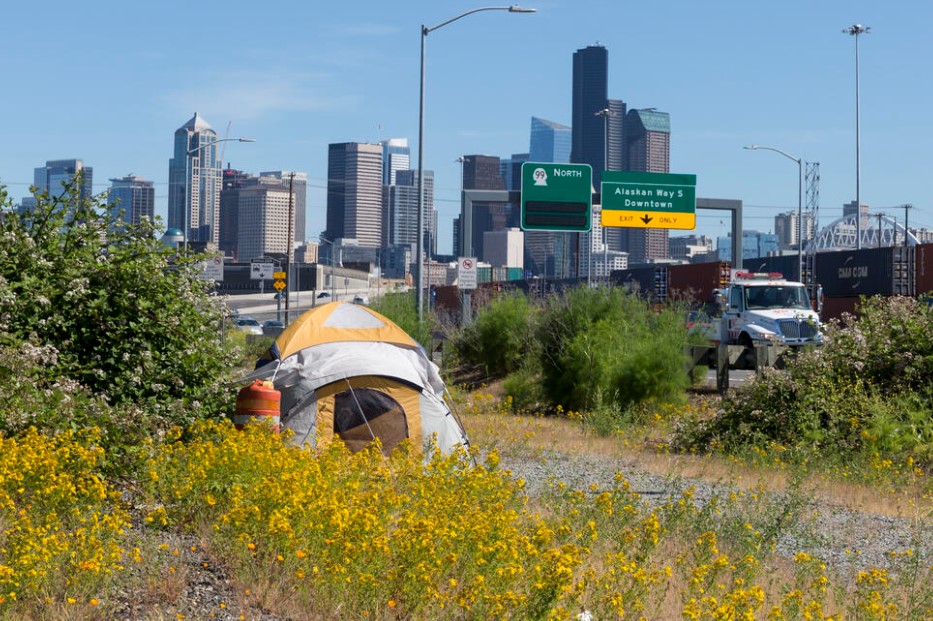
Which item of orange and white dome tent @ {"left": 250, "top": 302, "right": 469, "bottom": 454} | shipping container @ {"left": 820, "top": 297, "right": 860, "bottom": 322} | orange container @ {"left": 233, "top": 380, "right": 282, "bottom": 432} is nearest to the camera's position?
orange container @ {"left": 233, "top": 380, "right": 282, "bottom": 432}

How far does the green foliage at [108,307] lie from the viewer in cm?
1177

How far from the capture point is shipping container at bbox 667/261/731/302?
154 feet

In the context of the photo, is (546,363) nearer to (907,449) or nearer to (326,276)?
(907,449)

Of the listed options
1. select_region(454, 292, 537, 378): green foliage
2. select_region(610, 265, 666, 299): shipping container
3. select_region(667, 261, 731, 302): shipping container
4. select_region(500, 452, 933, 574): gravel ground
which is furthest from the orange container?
select_region(610, 265, 666, 299): shipping container

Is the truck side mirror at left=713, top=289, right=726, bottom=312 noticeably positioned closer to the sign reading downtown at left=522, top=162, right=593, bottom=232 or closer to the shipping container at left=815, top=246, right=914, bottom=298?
the sign reading downtown at left=522, top=162, right=593, bottom=232

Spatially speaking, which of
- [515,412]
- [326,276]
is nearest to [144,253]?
[515,412]

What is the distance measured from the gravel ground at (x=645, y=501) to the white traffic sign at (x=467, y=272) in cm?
1691

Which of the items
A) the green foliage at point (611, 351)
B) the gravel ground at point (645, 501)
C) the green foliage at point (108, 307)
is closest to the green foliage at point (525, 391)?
the green foliage at point (611, 351)

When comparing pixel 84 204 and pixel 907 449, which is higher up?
pixel 84 204

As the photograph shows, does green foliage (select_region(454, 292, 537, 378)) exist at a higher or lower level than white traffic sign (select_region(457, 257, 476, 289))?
lower

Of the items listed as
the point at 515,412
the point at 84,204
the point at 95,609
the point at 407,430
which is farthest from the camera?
→ the point at 515,412

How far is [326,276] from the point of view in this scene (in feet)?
508

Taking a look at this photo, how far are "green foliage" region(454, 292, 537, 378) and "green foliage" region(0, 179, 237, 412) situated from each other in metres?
17.3

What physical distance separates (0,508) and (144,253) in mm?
4686
